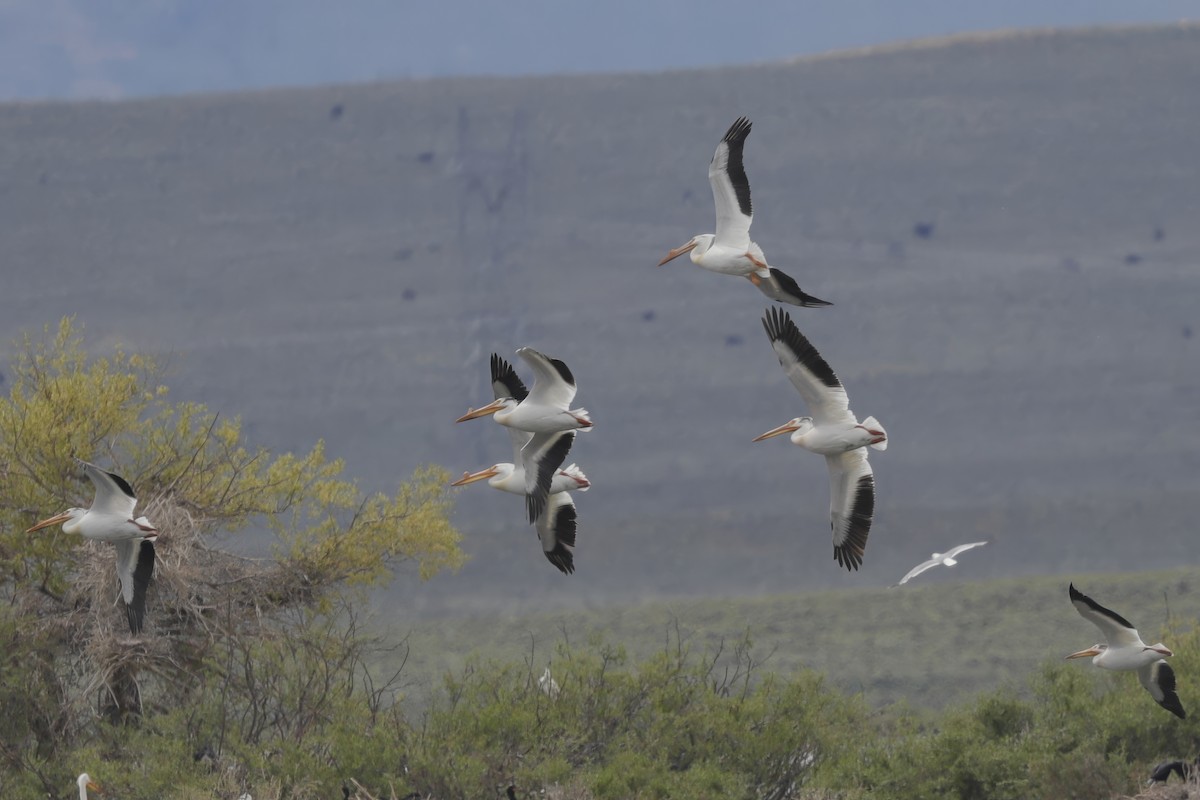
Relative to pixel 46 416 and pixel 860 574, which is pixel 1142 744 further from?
pixel 860 574

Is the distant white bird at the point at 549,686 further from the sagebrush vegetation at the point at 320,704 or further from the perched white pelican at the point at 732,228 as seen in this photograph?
the perched white pelican at the point at 732,228

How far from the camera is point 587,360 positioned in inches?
2803

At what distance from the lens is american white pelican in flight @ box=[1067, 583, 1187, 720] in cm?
1889

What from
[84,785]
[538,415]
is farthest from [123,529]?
[538,415]

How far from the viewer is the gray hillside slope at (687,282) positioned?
65.8 metres

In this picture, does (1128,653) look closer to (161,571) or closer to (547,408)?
(547,408)

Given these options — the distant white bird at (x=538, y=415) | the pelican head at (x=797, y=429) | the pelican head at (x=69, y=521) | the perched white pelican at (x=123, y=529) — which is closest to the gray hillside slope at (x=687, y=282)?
the pelican head at (x=69, y=521)

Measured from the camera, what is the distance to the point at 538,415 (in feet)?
57.6

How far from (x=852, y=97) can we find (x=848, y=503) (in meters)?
61.2

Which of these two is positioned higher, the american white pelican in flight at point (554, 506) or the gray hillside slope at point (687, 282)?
the gray hillside slope at point (687, 282)

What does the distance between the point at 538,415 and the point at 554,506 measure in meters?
2.52

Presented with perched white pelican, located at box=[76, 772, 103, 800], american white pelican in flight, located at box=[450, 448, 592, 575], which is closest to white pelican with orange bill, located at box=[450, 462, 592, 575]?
american white pelican in flight, located at box=[450, 448, 592, 575]

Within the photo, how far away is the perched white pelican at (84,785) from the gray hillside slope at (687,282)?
39.4 m

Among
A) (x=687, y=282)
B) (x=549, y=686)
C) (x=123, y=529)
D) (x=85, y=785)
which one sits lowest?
(x=85, y=785)
